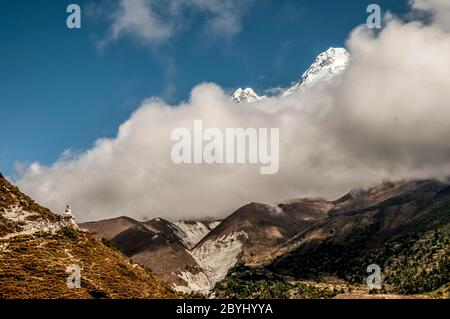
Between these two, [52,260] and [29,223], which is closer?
[52,260]

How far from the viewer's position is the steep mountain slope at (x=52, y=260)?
261ft

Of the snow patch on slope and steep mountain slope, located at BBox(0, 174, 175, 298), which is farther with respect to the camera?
the snow patch on slope

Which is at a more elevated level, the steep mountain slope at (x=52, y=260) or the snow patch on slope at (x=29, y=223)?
the snow patch on slope at (x=29, y=223)

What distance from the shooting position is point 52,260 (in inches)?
3472

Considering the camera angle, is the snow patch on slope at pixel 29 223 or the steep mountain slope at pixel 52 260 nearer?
the steep mountain slope at pixel 52 260

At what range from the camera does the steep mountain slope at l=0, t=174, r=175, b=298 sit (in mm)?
79500
